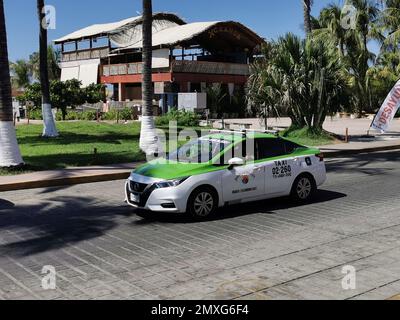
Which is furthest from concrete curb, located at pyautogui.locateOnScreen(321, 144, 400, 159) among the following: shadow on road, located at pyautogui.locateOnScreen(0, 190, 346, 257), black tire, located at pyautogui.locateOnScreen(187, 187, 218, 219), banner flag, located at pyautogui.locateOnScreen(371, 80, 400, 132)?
black tire, located at pyautogui.locateOnScreen(187, 187, 218, 219)

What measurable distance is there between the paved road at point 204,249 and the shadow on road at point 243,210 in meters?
0.02

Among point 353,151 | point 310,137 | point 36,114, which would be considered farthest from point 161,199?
point 36,114

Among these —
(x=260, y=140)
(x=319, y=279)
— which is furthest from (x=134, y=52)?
(x=319, y=279)

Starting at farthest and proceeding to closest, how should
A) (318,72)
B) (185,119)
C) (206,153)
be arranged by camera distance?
(185,119) → (318,72) → (206,153)

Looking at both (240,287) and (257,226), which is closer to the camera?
(240,287)

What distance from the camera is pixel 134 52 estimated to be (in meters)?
46.4

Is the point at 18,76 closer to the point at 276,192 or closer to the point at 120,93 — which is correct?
the point at 120,93

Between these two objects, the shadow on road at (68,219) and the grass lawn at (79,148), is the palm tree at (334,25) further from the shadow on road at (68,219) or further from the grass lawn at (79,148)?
the shadow on road at (68,219)

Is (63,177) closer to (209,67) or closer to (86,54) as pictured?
(209,67)

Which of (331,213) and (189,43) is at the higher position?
(189,43)

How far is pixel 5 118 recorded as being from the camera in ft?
47.1

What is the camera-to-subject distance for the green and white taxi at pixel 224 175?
8.72 metres

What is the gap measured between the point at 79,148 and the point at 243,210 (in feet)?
35.5
